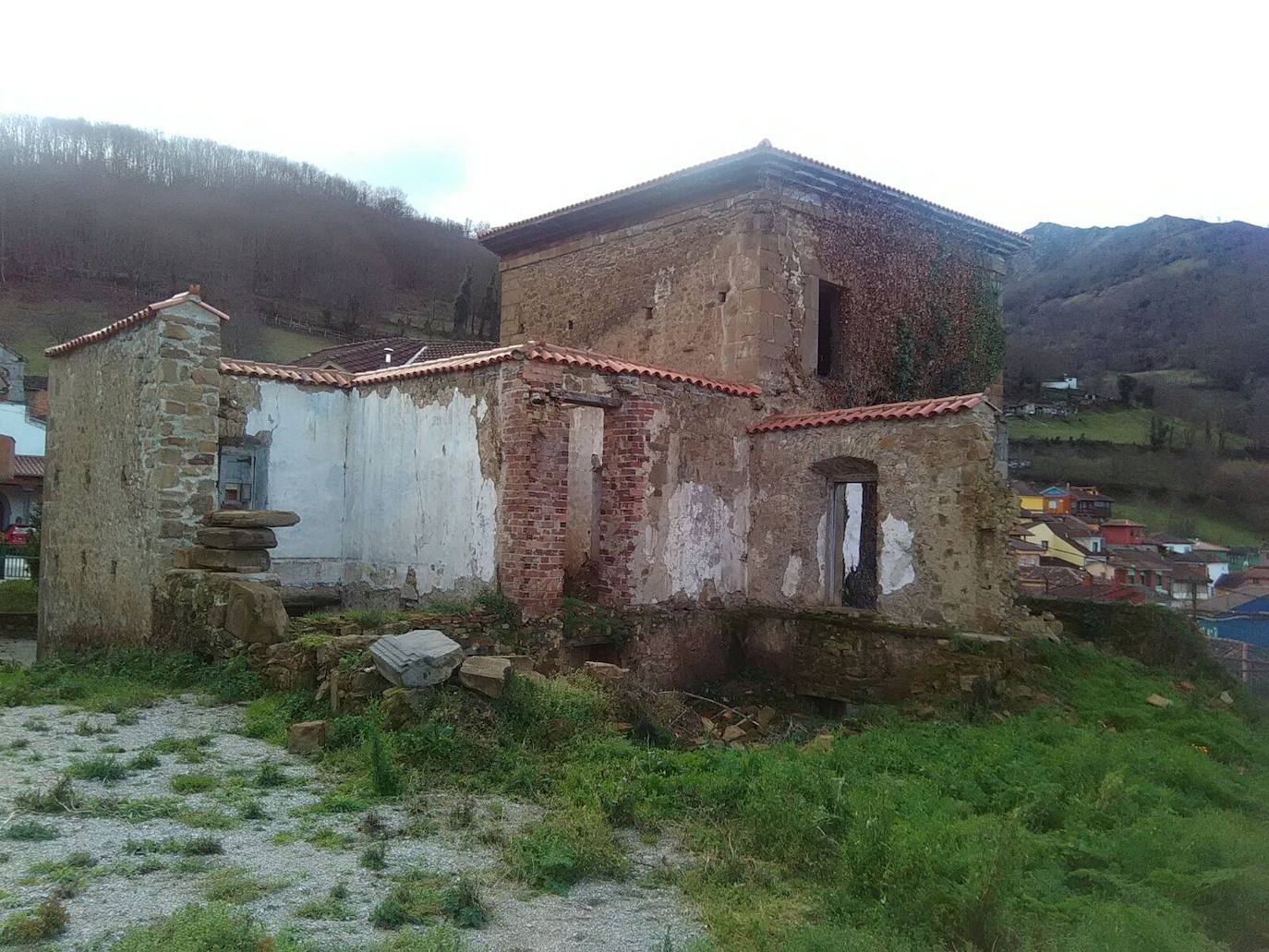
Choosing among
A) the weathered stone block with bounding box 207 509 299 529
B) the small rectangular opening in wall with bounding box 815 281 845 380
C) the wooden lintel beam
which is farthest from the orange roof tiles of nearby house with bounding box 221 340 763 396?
the weathered stone block with bounding box 207 509 299 529

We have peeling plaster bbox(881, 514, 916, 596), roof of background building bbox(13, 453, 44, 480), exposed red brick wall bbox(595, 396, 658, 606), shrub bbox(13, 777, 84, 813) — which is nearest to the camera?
shrub bbox(13, 777, 84, 813)

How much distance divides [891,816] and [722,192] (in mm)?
10703

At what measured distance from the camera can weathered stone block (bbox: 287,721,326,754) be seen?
6805mm

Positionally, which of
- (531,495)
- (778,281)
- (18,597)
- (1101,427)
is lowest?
(18,597)

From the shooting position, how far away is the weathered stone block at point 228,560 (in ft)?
33.1

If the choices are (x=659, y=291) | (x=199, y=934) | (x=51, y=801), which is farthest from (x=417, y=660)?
(x=659, y=291)

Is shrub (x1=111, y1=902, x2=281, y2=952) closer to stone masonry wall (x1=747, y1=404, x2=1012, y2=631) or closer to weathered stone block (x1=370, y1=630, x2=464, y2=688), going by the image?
weathered stone block (x1=370, y1=630, x2=464, y2=688)

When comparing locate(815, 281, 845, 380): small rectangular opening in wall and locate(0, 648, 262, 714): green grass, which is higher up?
locate(815, 281, 845, 380): small rectangular opening in wall

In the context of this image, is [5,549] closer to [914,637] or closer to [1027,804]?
[914,637]

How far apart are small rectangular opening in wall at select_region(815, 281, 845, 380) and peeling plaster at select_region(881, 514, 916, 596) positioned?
413cm

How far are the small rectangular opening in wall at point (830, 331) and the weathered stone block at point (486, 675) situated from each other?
8.97 meters

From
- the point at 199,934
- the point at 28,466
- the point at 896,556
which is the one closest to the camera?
the point at 199,934

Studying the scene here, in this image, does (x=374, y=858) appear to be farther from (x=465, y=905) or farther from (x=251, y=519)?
(x=251, y=519)

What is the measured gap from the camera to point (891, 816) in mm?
5523
